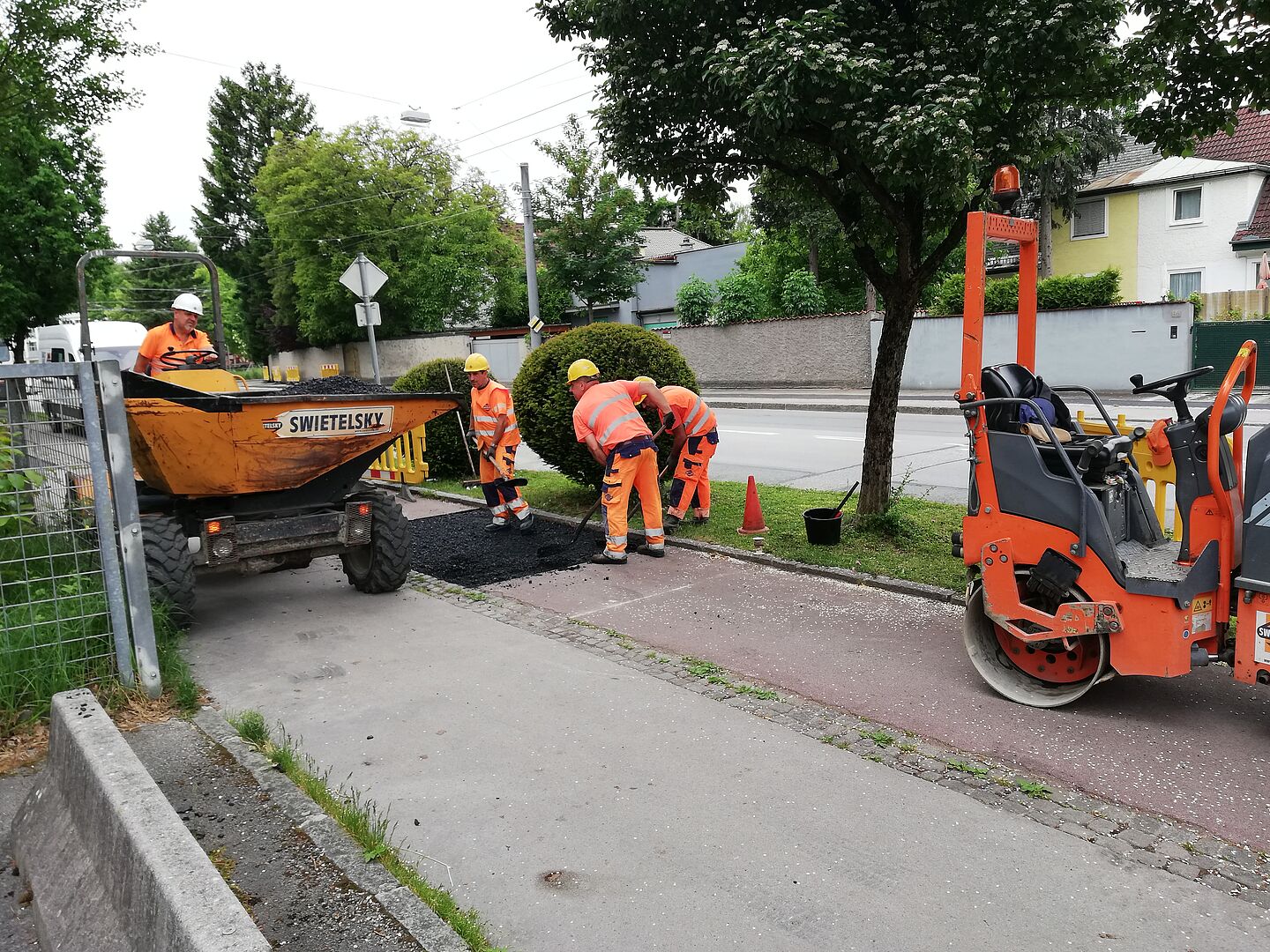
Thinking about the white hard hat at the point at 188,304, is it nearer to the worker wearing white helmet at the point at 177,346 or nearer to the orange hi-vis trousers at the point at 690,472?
the worker wearing white helmet at the point at 177,346

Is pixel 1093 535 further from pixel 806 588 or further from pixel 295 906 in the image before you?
pixel 295 906

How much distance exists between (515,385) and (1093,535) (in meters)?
6.56

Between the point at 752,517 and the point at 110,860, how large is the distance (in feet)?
20.8

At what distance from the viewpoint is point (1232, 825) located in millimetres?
3391

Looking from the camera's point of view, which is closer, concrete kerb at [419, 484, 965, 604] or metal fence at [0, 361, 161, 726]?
metal fence at [0, 361, 161, 726]

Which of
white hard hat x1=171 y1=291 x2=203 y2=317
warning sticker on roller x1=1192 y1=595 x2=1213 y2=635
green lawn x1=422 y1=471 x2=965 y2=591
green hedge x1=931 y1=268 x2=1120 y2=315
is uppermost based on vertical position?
green hedge x1=931 y1=268 x2=1120 y2=315

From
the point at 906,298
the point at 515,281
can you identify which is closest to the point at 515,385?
the point at 906,298

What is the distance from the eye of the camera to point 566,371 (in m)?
9.27

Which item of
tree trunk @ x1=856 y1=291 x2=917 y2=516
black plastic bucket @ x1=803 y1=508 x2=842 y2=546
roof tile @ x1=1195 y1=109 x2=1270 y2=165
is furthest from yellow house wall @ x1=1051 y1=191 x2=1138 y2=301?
black plastic bucket @ x1=803 y1=508 x2=842 y2=546

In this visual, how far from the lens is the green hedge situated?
2155 centimetres

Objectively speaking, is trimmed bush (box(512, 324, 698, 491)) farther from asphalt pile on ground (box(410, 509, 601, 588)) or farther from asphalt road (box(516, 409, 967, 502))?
asphalt road (box(516, 409, 967, 502))

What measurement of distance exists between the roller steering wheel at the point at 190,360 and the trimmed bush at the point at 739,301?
23.3 m

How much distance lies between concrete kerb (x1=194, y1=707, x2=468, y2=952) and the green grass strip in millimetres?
43

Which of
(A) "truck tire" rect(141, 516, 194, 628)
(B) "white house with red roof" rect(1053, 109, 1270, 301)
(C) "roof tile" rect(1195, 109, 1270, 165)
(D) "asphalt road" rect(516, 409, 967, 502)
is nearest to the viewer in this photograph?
(A) "truck tire" rect(141, 516, 194, 628)
